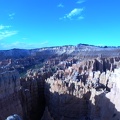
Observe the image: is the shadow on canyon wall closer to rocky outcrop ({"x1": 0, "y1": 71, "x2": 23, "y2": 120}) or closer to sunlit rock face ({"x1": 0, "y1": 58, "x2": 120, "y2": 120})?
sunlit rock face ({"x1": 0, "y1": 58, "x2": 120, "y2": 120})

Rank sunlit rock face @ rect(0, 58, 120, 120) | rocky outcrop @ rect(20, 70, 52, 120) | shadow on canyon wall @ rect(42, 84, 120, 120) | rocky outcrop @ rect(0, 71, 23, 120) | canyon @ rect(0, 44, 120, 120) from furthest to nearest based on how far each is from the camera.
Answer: rocky outcrop @ rect(20, 70, 52, 120) → shadow on canyon wall @ rect(42, 84, 120, 120) → sunlit rock face @ rect(0, 58, 120, 120) → canyon @ rect(0, 44, 120, 120) → rocky outcrop @ rect(0, 71, 23, 120)

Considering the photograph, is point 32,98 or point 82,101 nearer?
point 82,101

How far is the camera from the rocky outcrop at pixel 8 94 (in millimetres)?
16438

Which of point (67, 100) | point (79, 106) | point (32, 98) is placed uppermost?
point (67, 100)

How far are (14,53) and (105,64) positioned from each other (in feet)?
316

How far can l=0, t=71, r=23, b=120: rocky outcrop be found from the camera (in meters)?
16.4

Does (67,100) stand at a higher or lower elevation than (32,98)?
higher

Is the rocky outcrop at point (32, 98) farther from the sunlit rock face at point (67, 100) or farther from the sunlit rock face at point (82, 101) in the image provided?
the sunlit rock face at point (82, 101)

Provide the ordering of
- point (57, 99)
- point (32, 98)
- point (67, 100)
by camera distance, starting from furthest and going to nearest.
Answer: point (32, 98), point (57, 99), point (67, 100)

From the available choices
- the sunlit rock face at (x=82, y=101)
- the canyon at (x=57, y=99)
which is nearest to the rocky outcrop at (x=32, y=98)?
the canyon at (x=57, y=99)

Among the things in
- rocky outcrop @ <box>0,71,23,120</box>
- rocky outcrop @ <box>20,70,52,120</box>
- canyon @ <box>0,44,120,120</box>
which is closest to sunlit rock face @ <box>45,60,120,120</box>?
canyon @ <box>0,44,120,120</box>

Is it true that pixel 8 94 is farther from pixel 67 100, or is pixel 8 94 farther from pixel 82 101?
pixel 82 101

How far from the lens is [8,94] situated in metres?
17.1

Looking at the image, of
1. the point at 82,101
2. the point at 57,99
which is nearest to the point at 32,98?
the point at 57,99
